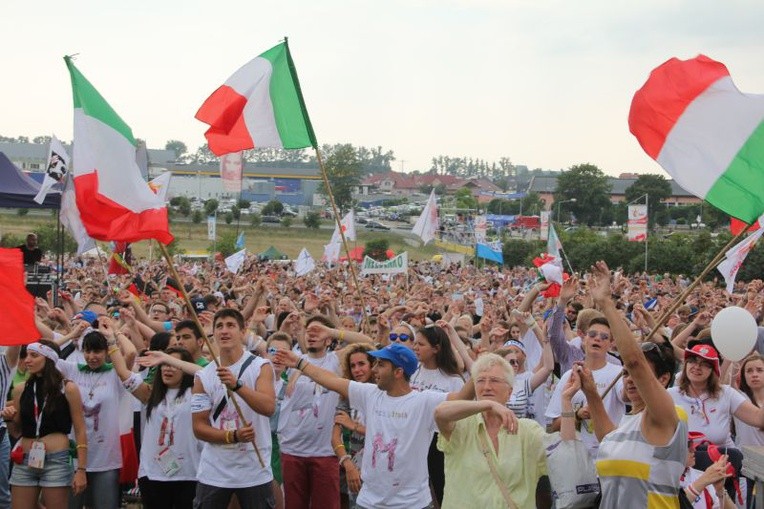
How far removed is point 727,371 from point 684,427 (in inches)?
132

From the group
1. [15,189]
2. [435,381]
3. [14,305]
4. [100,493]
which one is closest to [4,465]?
[100,493]

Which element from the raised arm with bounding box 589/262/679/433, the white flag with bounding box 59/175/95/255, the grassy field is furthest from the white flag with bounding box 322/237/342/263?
the grassy field

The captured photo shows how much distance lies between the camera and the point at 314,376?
621cm

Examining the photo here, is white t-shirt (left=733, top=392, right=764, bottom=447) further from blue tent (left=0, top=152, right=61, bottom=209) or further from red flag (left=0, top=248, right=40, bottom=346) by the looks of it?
blue tent (left=0, top=152, right=61, bottom=209)

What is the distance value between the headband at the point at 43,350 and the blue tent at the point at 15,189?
7828 millimetres

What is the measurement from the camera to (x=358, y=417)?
296 inches

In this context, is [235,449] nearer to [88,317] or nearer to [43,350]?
[43,350]

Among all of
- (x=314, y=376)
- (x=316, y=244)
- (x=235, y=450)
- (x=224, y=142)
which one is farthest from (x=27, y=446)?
(x=316, y=244)

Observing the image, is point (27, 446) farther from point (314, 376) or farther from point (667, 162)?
point (667, 162)

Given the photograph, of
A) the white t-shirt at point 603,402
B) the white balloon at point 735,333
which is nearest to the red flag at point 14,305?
the white t-shirt at point 603,402

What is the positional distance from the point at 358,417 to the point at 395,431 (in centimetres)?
143

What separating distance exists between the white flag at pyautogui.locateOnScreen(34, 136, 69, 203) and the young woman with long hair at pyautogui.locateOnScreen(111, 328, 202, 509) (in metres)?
8.13

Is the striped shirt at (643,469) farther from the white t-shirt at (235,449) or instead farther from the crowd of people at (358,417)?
the white t-shirt at (235,449)

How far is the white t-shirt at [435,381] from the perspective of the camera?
25.4ft
